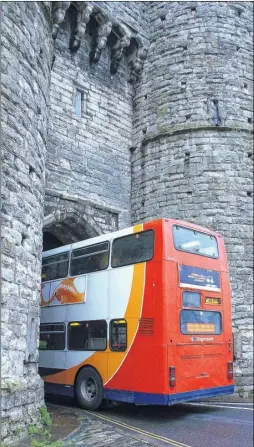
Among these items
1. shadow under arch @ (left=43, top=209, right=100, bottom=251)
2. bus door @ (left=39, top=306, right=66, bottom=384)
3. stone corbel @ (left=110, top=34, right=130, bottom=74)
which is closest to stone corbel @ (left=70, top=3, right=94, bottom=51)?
stone corbel @ (left=110, top=34, right=130, bottom=74)

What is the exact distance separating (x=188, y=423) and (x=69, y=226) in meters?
6.39

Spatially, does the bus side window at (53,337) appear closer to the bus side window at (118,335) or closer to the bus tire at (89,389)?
the bus tire at (89,389)

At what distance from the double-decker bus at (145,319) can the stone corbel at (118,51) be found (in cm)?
678

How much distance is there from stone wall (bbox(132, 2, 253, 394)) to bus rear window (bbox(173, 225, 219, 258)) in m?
3.32

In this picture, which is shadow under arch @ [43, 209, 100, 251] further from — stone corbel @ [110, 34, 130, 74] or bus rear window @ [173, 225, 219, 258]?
stone corbel @ [110, 34, 130, 74]

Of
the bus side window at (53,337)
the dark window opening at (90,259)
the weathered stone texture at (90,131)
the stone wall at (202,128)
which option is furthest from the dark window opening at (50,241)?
the dark window opening at (90,259)

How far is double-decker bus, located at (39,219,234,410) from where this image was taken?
7496mm

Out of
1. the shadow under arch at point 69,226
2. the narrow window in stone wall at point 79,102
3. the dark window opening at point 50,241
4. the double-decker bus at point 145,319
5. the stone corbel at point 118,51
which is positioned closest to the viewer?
the double-decker bus at point 145,319

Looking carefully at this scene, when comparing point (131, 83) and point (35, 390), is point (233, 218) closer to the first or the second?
point (131, 83)

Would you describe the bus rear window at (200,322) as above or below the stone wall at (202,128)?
below

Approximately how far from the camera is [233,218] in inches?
484

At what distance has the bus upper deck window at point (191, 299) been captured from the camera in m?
7.82

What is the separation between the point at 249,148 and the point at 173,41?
4.06 meters

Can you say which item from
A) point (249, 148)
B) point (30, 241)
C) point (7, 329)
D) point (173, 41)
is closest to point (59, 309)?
point (30, 241)
